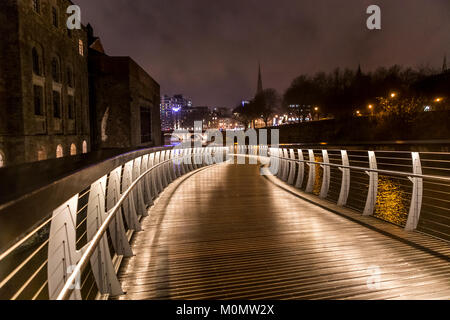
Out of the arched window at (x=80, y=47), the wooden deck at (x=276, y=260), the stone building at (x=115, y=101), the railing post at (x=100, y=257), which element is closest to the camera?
the railing post at (x=100, y=257)

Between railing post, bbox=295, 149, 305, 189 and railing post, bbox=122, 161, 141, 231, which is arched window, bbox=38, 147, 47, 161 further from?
railing post, bbox=122, 161, 141, 231

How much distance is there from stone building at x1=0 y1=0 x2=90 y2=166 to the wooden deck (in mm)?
23094

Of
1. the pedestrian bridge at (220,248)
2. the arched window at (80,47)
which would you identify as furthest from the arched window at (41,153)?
the pedestrian bridge at (220,248)

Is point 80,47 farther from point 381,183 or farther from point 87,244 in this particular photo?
point 87,244

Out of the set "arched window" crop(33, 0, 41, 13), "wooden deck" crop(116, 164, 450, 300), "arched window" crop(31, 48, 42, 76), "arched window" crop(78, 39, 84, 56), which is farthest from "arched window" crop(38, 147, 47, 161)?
"wooden deck" crop(116, 164, 450, 300)

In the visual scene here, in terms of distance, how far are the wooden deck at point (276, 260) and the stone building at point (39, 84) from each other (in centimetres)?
2309

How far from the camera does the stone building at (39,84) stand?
24.3 metres

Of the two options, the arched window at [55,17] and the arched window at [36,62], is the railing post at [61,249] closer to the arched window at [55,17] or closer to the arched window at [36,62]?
the arched window at [36,62]

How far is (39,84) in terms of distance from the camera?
26.9 m

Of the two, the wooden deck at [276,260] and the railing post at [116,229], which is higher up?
the railing post at [116,229]

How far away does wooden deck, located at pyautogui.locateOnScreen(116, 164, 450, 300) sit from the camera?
3.18 meters

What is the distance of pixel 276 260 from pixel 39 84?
94.5 feet

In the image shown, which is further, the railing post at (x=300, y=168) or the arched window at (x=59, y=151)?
the arched window at (x=59, y=151)

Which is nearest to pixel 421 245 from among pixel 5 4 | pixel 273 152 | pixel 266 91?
pixel 273 152
